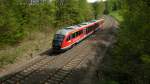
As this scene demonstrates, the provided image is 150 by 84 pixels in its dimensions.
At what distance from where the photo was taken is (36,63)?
20.7 metres

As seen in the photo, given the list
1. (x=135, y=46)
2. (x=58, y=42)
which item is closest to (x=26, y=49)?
(x=58, y=42)

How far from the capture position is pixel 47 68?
755 inches

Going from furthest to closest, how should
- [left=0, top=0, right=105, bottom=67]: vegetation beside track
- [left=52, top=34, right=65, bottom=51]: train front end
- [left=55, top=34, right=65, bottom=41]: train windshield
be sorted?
1. [left=55, top=34, right=65, bottom=41]: train windshield
2. [left=52, top=34, right=65, bottom=51]: train front end
3. [left=0, top=0, right=105, bottom=67]: vegetation beside track

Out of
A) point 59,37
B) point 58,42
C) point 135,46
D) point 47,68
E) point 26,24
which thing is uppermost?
point 135,46

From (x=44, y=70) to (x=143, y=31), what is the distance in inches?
438

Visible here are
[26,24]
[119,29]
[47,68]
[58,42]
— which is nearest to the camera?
[119,29]

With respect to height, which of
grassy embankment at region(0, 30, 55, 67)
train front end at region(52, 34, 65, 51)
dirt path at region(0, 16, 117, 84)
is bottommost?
dirt path at region(0, 16, 117, 84)

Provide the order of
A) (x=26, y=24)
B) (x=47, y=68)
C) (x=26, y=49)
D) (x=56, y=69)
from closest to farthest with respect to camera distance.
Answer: (x=56, y=69)
(x=47, y=68)
(x=26, y=49)
(x=26, y=24)

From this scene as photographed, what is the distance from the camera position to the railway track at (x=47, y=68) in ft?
52.8

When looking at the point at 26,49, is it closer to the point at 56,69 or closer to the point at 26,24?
the point at 26,24

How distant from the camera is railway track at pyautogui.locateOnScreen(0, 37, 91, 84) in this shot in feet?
52.8

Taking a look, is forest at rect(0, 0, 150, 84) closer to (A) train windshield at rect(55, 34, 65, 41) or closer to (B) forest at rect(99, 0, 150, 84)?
(B) forest at rect(99, 0, 150, 84)

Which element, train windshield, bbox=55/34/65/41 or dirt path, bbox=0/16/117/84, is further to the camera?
train windshield, bbox=55/34/65/41

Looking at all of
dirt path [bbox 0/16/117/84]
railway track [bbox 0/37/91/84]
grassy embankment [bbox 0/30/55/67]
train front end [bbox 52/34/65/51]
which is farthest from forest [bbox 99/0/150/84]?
grassy embankment [bbox 0/30/55/67]
